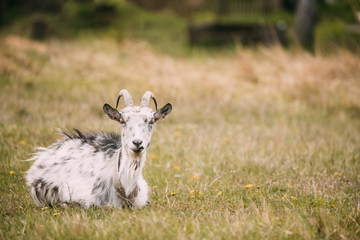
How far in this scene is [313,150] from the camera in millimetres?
5887

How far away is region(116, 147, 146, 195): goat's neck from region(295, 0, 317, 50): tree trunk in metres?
13.4

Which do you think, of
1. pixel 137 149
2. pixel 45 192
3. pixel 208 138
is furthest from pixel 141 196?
pixel 208 138

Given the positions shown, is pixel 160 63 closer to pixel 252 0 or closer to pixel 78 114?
pixel 78 114

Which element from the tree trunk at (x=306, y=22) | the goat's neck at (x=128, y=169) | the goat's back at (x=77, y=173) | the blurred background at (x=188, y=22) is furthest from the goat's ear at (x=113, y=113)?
the tree trunk at (x=306, y=22)

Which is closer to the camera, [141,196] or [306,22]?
[141,196]

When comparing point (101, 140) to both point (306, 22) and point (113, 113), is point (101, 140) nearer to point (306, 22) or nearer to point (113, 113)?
point (113, 113)

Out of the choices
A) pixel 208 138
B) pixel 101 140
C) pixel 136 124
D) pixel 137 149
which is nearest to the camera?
pixel 137 149

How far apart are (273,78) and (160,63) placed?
3.34m

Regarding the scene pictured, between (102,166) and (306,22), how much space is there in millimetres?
13946

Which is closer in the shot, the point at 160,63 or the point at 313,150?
the point at 313,150

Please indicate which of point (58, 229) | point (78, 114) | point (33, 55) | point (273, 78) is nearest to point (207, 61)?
point (273, 78)

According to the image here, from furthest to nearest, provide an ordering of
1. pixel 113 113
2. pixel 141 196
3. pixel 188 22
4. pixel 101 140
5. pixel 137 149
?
pixel 188 22 → pixel 101 140 → pixel 141 196 → pixel 113 113 → pixel 137 149

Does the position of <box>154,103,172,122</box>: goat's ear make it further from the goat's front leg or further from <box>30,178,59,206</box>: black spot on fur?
<box>30,178,59,206</box>: black spot on fur

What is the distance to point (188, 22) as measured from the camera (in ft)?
66.8
